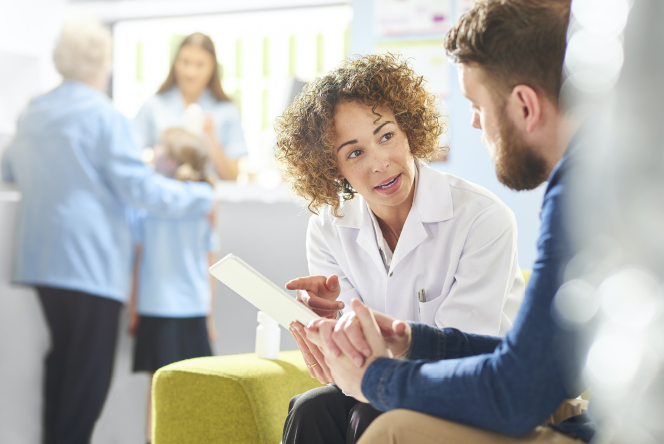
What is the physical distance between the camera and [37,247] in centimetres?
209

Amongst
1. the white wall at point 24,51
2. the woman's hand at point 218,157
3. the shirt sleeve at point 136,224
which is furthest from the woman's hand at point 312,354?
the white wall at point 24,51

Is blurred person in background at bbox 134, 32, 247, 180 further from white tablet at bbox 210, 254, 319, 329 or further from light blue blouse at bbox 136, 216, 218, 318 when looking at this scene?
white tablet at bbox 210, 254, 319, 329

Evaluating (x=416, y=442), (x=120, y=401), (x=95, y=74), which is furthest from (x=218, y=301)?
(x=416, y=442)

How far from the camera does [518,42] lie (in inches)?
30.6

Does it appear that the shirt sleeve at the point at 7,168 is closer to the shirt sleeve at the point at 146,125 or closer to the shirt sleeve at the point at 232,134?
the shirt sleeve at the point at 146,125

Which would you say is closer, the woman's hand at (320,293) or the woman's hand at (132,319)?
the woman's hand at (320,293)

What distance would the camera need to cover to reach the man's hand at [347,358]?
0.79m

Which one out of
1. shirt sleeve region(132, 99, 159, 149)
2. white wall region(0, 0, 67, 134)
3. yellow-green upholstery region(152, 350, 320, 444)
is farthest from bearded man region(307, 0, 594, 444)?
white wall region(0, 0, 67, 134)

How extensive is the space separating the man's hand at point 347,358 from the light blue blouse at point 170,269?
1.54 meters

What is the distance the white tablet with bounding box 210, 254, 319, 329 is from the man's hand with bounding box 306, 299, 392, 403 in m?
0.06

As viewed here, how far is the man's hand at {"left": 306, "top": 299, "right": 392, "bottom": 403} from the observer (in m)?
0.79

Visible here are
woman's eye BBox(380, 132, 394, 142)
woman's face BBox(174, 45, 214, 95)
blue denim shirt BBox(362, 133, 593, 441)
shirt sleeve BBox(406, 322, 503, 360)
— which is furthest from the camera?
woman's face BBox(174, 45, 214, 95)

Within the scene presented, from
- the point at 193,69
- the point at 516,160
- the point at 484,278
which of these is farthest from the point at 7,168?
the point at 516,160

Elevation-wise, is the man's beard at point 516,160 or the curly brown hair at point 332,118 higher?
the curly brown hair at point 332,118
